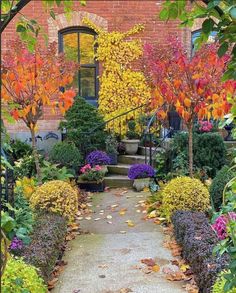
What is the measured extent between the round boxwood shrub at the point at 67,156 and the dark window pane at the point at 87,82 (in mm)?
2572

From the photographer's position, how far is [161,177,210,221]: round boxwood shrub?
5312mm

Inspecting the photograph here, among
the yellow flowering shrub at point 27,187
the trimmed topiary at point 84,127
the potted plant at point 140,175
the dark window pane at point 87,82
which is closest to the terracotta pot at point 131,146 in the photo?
the trimmed topiary at point 84,127

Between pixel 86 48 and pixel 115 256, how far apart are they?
678 cm

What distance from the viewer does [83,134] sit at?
8648mm

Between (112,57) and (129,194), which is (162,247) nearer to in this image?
(129,194)

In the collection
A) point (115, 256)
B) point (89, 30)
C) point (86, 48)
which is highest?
point (89, 30)

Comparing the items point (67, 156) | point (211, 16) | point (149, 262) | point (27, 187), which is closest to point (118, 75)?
point (67, 156)

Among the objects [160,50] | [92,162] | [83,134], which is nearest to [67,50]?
[83,134]

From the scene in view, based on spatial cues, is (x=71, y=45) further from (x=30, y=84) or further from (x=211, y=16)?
(x=211, y=16)

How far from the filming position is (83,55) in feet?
33.3

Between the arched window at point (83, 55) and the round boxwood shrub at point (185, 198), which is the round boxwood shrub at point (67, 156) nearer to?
the arched window at point (83, 55)

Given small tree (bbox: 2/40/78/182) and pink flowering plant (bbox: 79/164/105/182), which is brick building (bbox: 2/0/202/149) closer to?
pink flowering plant (bbox: 79/164/105/182)

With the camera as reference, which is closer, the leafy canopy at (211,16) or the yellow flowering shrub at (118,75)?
the leafy canopy at (211,16)

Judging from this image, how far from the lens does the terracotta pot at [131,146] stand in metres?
9.01
